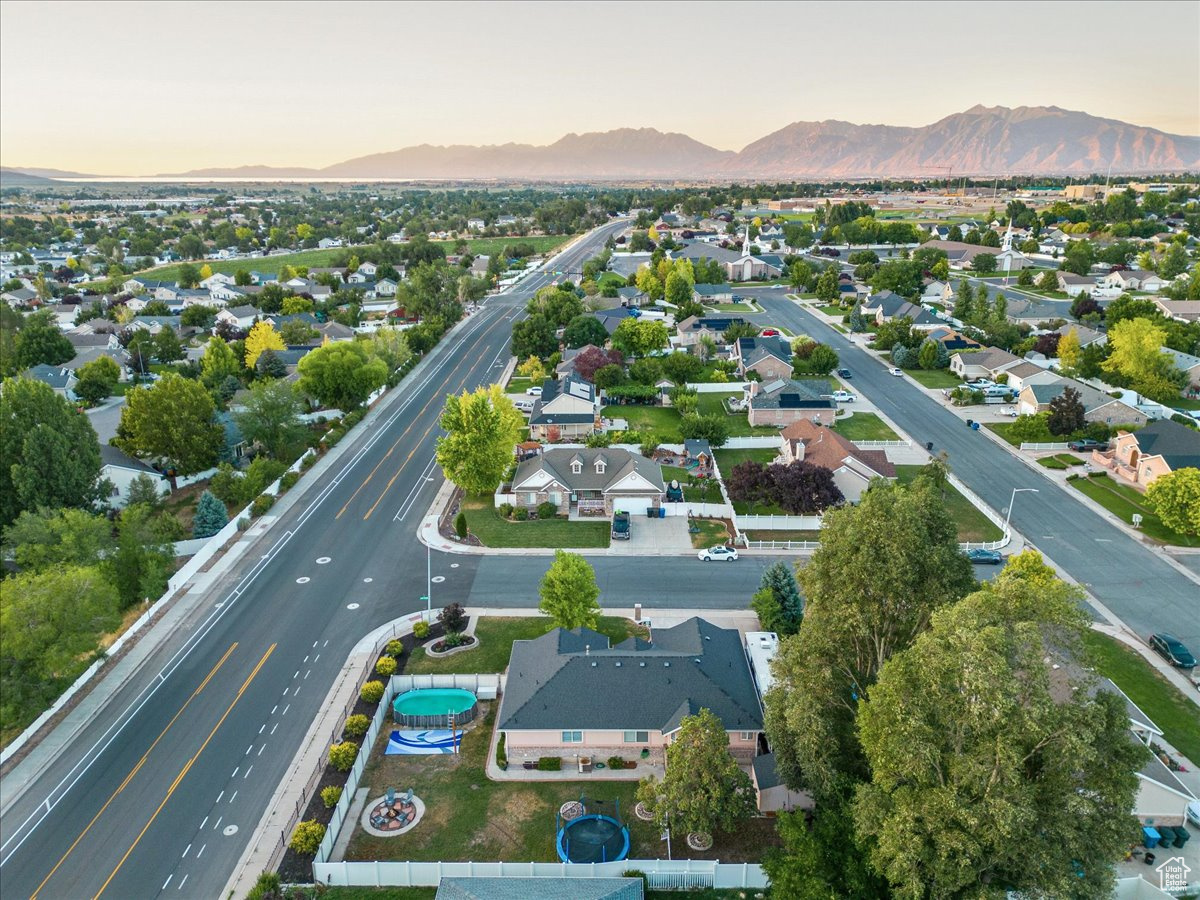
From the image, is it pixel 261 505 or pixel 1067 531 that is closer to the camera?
pixel 1067 531

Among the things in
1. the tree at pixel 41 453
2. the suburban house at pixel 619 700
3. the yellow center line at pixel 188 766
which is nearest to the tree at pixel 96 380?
→ the tree at pixel 41 453

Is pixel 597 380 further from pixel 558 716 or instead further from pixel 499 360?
pixel 558 716

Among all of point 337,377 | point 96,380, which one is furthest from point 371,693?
point 96,380

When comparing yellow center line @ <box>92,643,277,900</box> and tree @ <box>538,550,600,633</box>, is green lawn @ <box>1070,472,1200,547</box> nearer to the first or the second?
tree @ <box>538,550,600,633</box>

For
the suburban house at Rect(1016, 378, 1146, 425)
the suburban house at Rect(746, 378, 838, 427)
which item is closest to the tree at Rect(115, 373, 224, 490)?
the suburban house at Rect(746, 378, 838, 427)

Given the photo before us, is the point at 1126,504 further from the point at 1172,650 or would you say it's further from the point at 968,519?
the point at 1172,650

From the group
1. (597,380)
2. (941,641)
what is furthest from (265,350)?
(941,641)
